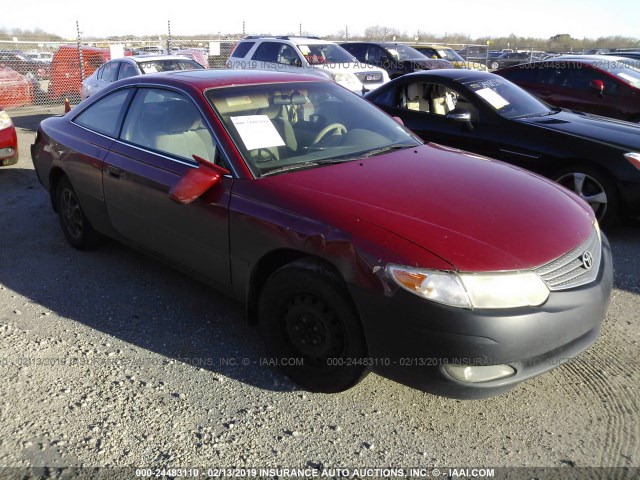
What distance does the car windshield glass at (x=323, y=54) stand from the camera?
44.3 feet

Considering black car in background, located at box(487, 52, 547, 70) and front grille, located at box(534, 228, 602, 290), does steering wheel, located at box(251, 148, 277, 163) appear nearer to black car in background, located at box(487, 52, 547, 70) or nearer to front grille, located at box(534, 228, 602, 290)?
front grille, located at box(534, 228, 602, 290)

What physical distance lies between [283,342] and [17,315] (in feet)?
6.55

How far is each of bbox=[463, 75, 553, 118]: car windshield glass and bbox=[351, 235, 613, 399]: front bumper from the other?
368 centimetres

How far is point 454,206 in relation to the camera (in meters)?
2.85

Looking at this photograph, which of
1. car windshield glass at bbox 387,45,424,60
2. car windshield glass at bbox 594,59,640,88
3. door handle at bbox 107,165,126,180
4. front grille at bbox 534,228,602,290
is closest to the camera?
front grille at bbox 534,228,602,290

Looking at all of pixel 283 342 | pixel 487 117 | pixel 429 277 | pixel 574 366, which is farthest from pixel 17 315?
pixel 487 117

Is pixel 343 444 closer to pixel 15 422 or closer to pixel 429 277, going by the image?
pixel 429 277

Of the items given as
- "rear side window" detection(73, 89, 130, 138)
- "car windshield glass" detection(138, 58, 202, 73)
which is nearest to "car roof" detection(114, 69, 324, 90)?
"rear side window" detection(73, 89, 130, 138)

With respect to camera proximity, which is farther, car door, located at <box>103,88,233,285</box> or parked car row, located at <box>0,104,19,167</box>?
parked car row, located at <box>0,104,19,167</box>

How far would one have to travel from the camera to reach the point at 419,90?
21.7 feet

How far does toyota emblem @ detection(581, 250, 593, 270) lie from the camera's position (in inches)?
107

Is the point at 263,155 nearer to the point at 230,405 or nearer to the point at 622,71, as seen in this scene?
the point at 230,405

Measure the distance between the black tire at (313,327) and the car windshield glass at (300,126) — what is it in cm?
70

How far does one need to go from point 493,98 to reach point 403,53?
42.5 ft
